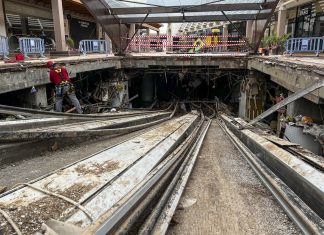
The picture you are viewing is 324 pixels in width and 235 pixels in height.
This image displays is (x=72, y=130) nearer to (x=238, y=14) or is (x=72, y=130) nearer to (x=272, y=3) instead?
(x=272, y=3)

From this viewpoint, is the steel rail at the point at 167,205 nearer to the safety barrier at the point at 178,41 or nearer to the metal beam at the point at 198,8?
the metal beam at the point at 198,8

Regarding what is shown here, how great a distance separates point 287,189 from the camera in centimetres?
342

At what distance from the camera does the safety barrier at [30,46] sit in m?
11.4

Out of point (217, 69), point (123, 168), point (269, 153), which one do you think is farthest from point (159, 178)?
point (217, 69)

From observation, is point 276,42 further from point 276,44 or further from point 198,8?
point 198,8

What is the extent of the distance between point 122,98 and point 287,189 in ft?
37.7

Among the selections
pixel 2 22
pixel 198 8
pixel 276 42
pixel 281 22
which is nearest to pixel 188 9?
pixel 198 8

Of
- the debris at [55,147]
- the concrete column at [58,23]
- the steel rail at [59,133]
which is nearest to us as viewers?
the steel rail at [59,133]

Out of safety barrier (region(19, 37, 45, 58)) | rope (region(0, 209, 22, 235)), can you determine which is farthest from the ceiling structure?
rope (region(0, 209, 22, 235))

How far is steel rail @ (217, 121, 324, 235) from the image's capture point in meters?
2.65

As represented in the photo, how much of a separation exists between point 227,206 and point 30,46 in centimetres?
1086

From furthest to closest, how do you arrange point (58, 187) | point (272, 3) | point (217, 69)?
point (217, 69), point (272, 3), point (58, 187)

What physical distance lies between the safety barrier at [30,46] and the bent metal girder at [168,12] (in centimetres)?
255

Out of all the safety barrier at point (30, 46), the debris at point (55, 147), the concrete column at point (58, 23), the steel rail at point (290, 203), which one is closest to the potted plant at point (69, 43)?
the concrete column at point (58, 23)
